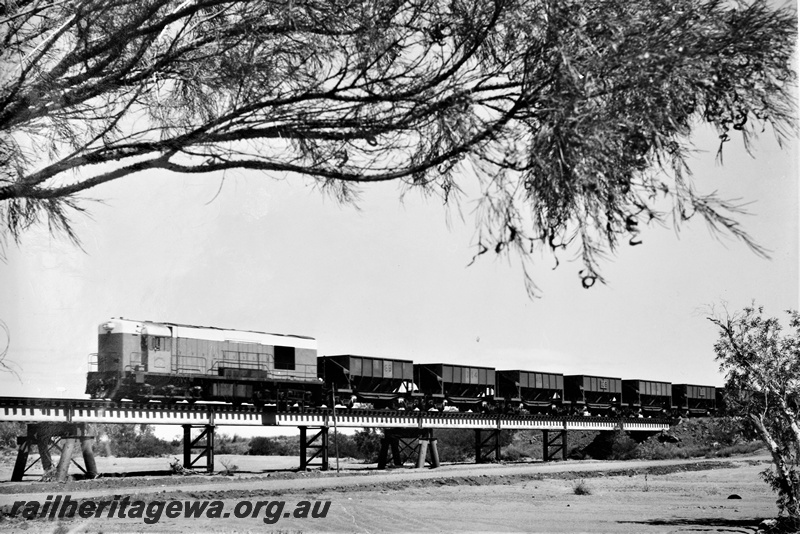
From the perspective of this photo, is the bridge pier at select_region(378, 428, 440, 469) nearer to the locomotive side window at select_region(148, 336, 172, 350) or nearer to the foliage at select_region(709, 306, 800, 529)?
the locomotive side window at select_region(148, 336, 172, 350)

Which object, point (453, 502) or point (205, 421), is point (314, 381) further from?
point (453, 502)

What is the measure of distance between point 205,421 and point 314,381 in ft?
17.0

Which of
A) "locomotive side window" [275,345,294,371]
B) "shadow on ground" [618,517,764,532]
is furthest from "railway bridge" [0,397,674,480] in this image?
"shadow on ground" [618,517,764,532]

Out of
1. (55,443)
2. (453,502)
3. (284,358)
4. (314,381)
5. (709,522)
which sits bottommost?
(453,502)

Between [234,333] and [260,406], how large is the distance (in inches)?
101

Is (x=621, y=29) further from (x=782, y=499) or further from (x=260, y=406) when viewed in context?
(x=260, y=406)

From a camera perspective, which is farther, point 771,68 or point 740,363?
point 740,363

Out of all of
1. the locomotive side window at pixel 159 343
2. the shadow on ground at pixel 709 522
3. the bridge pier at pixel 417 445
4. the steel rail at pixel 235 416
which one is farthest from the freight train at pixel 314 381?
the shadow on ground at pixel 709 522

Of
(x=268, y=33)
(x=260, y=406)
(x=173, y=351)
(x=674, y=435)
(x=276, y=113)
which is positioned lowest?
(x=674, y=435)

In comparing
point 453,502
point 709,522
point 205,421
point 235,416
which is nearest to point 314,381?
point 235,416

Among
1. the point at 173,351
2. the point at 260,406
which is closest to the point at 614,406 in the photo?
the point at 260,406

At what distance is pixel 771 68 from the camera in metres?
5.58

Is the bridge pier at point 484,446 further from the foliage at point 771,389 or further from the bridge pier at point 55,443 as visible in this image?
the foliage at point 771,389

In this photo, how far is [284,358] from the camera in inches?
1118
